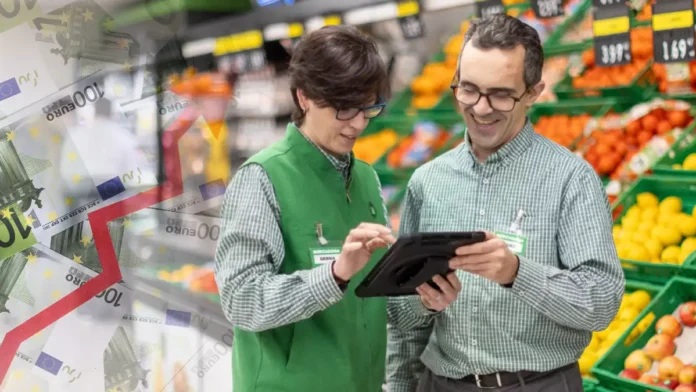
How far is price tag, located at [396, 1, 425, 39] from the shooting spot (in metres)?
4.77

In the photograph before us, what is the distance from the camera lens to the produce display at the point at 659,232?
3230 mm

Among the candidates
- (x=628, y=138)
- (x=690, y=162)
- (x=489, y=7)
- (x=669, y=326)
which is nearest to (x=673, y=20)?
(x=690, y=162)

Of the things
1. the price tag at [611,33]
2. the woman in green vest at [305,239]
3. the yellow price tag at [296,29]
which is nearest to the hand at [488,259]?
the woman in green vest at [305,239]

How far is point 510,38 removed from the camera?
68.0 inches

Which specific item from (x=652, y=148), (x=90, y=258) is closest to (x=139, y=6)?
(x=90, y=258)

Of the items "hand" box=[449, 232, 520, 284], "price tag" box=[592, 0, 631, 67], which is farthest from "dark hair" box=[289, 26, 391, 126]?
"price tag" box=[592, 0, 631, 67]

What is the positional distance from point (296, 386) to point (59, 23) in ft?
5.42

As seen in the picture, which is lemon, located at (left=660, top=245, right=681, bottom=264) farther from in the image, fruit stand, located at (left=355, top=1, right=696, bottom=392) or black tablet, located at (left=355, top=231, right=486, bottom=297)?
black tablet, located at (left=355, top=231, right=486, bottom=297)

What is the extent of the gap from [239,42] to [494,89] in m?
3.76

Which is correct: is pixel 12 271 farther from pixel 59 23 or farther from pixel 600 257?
pixel 600 257

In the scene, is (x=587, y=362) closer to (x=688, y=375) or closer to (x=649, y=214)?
(x=688, y=375)

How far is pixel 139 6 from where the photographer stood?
9.86ft

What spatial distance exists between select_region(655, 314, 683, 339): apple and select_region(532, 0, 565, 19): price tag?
1820mm

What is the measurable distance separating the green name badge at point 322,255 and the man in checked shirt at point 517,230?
24 centimetres
